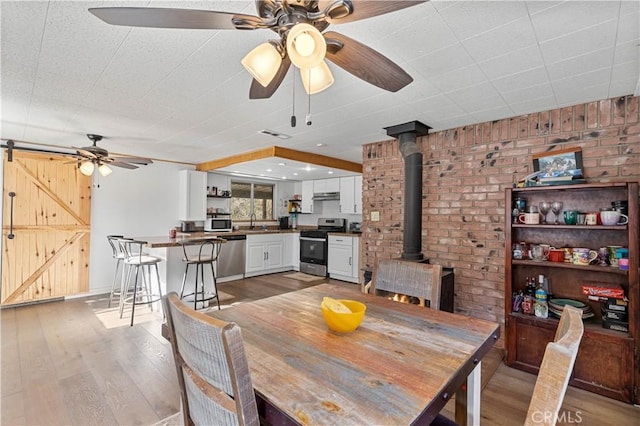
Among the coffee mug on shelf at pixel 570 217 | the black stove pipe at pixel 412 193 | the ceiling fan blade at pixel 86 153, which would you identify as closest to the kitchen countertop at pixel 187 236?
the ceiling fan blade at pixel 86 153

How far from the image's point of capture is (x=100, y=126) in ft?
10.9

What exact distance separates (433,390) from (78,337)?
363 centimetres

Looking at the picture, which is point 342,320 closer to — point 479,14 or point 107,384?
point 479,14

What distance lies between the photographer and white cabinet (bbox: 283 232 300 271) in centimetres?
645

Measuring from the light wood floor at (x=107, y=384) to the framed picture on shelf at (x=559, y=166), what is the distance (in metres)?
1.64

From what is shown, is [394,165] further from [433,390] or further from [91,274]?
[91,274]

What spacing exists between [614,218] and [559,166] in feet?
1.95

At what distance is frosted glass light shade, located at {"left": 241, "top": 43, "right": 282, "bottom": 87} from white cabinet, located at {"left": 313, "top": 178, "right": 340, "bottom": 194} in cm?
503

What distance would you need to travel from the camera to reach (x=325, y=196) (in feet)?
21.4

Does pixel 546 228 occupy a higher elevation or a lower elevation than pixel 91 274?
higher

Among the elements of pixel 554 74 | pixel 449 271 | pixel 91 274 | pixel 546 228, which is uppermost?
pixel 554 74

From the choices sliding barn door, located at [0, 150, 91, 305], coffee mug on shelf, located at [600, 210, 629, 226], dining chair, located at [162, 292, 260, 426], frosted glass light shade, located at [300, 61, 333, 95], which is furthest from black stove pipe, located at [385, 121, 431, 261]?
sliding barn door, located at [0, 150, 91, 305]

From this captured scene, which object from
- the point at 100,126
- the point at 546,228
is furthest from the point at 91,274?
the point at 546,228

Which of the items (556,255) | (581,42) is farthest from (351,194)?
(581,42)
